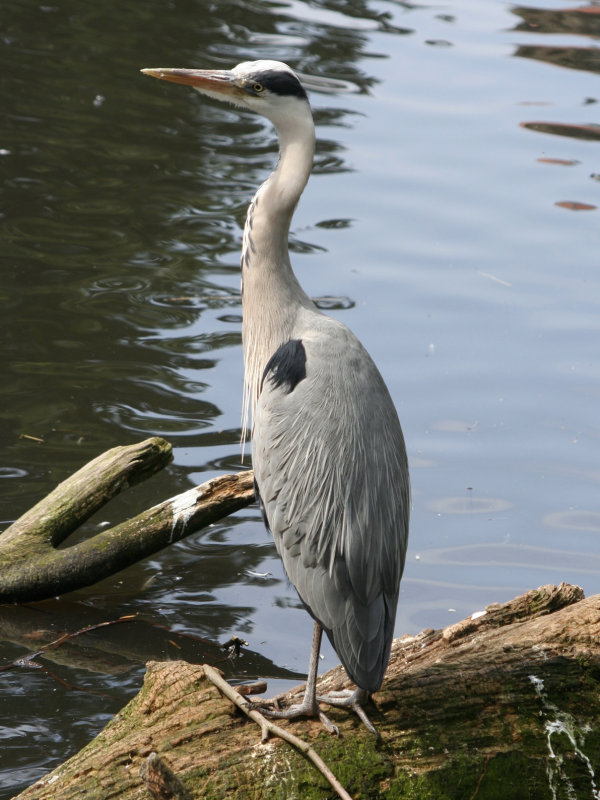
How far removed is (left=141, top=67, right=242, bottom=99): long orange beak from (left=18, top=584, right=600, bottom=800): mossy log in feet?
6.58

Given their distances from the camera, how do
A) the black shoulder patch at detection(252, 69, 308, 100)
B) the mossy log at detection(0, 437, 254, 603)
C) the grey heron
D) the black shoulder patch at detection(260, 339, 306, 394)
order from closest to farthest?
the grey heron, the black shoulder patch at detection(260, 339, 306, 394), the black shoulder patch at detection(252, 69, 308, 100), the mossy log at detection(0, 437, 254, 603)

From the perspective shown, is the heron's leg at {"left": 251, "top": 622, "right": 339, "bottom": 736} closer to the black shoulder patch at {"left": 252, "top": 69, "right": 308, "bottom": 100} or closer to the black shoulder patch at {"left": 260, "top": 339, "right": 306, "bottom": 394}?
the black shoulder patch at {"left": 260, "top": 339, "right": 306, "bottom": 394}

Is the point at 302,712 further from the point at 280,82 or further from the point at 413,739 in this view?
the point at 280,82

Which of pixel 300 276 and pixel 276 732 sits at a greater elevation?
pixel 276 732

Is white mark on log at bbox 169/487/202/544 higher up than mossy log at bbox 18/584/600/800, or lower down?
lower down

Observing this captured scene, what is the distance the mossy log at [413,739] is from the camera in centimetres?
291

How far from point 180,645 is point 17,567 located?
31.6 inches

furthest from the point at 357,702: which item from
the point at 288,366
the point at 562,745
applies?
the point at 288,366

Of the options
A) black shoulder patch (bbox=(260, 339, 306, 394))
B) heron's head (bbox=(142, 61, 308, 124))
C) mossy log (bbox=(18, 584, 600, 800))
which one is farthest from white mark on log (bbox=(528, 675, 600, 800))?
heron's head (bbox=(142, 61, 308, 124))

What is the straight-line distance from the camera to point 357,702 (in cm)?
316

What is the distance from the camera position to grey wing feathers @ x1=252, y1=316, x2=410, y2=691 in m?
3.26

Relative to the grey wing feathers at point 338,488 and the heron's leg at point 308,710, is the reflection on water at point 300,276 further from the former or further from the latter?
the grey wing feathers at point 338,488

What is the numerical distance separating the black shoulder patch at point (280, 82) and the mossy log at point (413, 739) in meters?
1.96

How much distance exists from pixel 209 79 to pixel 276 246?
0.65 meters
